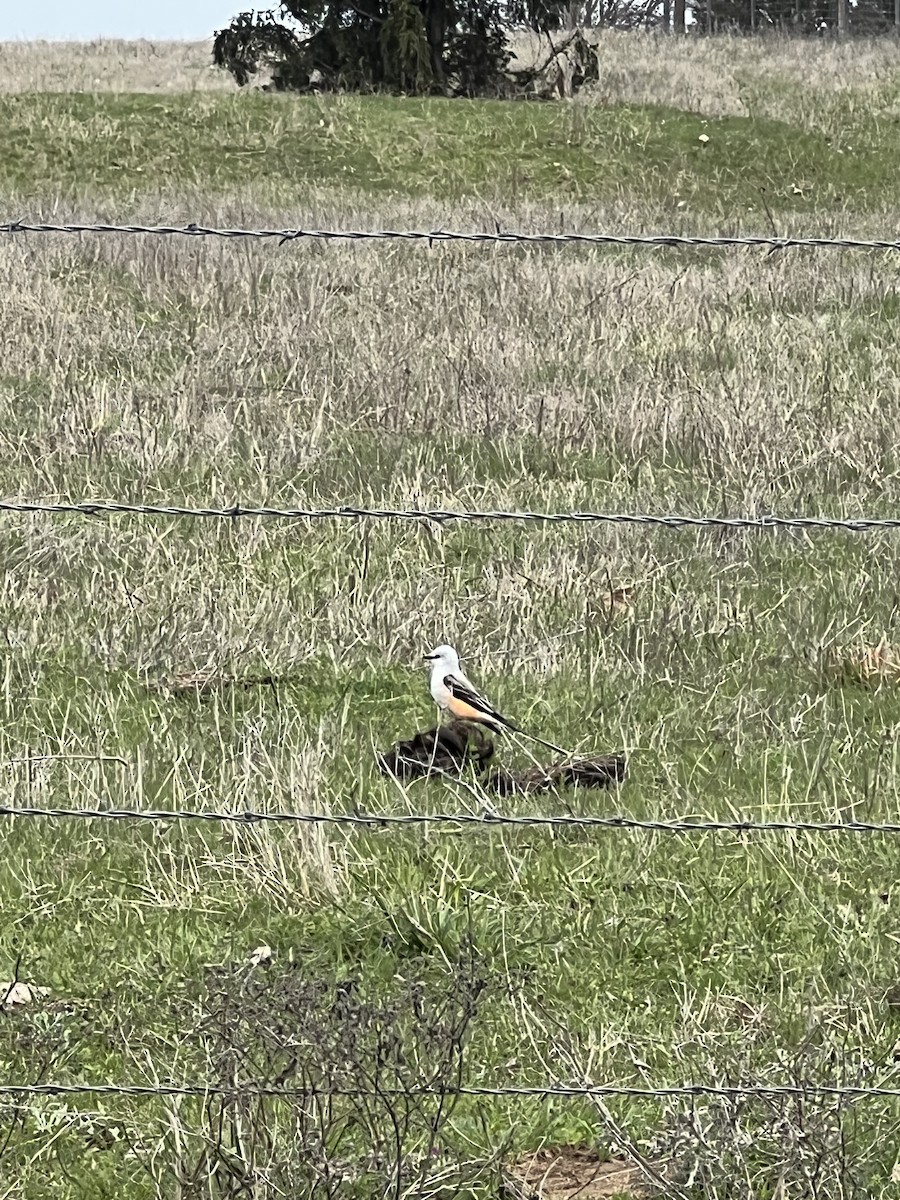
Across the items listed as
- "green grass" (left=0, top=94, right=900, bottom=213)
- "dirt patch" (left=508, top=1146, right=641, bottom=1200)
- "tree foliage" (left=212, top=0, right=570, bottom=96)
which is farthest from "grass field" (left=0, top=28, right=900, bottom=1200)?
"tree foliage" (left=212, top=0, right=570, bottom=96)

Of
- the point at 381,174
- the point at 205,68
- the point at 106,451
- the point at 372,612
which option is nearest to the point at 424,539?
the point at 372,612

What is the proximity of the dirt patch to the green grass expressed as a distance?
797 inches

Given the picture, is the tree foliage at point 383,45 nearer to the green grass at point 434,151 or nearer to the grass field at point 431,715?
the green grass at point 434,151

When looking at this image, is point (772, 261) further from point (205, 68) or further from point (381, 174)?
point (205, 68)

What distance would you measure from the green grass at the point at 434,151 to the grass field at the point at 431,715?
37.6 feet

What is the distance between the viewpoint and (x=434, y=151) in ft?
82.6

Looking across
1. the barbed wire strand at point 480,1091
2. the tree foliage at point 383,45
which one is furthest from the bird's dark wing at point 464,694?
the tree foliage at point 383,45

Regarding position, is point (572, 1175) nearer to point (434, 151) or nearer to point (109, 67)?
point (434, 151)

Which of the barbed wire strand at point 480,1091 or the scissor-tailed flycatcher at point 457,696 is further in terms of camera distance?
the scissor-tailed flycatcher at point 457,696

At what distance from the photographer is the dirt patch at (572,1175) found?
300 centimetres

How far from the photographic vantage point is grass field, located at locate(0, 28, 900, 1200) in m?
3.04

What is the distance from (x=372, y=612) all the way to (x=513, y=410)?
327 cm

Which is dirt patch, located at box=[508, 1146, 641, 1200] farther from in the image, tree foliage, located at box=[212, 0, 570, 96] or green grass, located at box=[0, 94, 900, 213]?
tree foliage, located at box=[212, 0, 570, 96]

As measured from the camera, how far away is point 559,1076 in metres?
3.28
